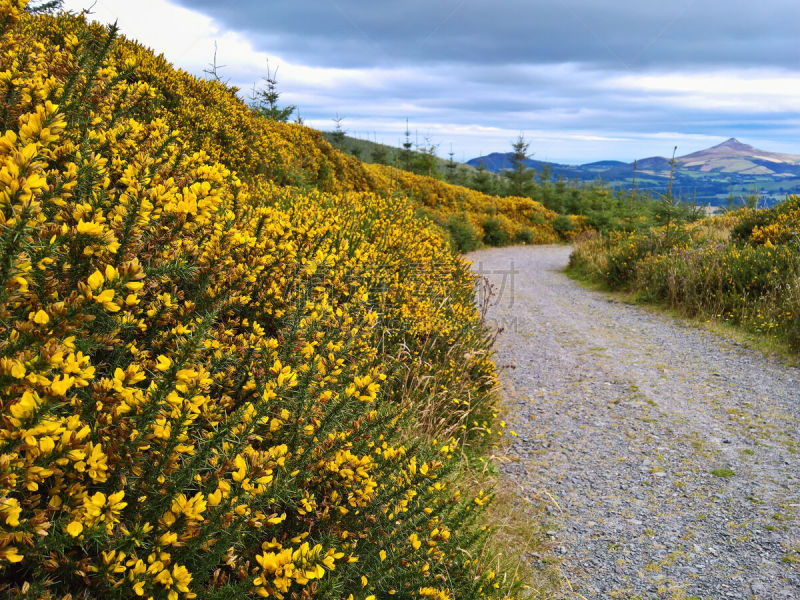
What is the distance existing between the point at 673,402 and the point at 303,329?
5.15 meters

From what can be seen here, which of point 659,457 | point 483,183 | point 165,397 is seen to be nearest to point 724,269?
point 659,457

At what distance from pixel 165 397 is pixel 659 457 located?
15.4 feet

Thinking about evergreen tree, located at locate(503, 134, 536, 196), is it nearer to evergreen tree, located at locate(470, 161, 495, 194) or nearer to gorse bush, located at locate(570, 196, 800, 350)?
evergreen tree, located at locate(470, 161, 495, 194)

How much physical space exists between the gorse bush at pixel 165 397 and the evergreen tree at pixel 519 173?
33108mm

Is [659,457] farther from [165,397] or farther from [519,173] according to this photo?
[519,173]

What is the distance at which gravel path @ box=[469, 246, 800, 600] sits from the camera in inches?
128

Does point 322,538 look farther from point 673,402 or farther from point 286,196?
point 673,402

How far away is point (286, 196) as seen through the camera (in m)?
5.94

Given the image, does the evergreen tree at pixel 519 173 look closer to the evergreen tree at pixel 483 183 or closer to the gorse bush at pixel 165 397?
the evergreen tree at pixel 483 183

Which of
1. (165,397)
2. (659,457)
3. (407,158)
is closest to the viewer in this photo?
(165,397)

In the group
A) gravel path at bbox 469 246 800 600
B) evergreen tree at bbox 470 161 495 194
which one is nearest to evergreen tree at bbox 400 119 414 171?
evergreen tree at bbox 470 161 495 194

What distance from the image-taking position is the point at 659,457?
459 centimetres

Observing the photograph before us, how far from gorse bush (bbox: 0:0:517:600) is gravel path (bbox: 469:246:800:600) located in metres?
1.48

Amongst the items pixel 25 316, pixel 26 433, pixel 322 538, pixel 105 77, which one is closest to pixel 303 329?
pixel 322 538
